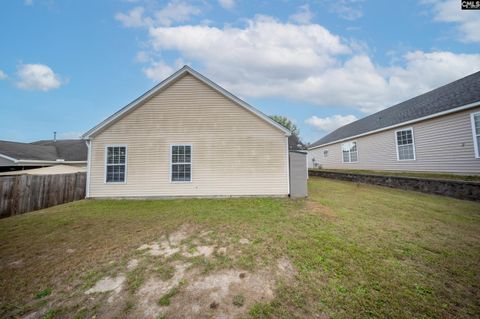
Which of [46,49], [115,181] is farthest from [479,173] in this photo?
[46,49]

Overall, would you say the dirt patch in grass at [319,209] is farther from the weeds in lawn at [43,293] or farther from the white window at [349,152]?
the white window at [349,152]

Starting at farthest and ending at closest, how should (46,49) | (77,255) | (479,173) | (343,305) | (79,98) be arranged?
(79,98), (46,49), (479,173), (77,255), (343,305)

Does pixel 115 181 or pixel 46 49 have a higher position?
pixel 46 49

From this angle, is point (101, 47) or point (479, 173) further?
point (101, 47)

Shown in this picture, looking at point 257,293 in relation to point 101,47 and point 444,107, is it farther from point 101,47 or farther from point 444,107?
point 101,47

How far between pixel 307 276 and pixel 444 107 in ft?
43.9

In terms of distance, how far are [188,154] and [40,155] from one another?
16.6 metres

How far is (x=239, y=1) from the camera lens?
11.7 metres

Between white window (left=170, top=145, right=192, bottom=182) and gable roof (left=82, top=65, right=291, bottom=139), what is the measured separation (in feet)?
9.46

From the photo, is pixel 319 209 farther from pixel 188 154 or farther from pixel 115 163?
pixel 115 163

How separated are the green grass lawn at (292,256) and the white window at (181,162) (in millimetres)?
2339

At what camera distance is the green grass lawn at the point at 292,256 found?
2.51 metres

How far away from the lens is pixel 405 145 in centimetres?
1255

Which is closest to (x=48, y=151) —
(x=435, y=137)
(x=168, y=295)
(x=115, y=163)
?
(x=115, y=163)
